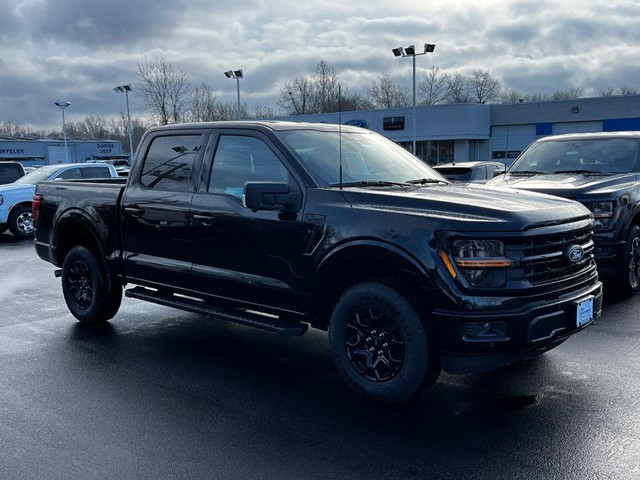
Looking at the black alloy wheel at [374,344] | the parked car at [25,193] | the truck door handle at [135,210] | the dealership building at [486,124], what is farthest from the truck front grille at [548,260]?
the dealership building at [486,124]

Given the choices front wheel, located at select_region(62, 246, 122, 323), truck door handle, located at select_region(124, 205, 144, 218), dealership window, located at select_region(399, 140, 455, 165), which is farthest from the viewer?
dealership window, located at select_region(399, 140, 455, 165)

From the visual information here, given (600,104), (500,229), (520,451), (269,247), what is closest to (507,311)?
(500,229)

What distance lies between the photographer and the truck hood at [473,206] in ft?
13.9

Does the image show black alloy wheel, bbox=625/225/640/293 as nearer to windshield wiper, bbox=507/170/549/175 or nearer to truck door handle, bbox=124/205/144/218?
windshield wiper, bbox=507/170/549/175

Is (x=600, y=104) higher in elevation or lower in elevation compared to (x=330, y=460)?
higher

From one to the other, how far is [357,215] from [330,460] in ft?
5.53

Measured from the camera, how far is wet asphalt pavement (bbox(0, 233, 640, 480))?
147 inches

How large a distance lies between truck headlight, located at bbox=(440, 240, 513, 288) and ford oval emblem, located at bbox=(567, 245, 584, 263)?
0.64 meters

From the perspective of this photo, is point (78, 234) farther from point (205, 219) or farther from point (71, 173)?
point (71, 173)

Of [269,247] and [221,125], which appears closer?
[269,247]

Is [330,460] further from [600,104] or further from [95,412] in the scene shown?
[600,104]

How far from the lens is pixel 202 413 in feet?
15.0

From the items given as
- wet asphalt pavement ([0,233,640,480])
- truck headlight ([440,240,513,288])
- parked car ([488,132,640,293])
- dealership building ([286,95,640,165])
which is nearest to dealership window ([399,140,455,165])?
dealership building ([286,95,640,165])

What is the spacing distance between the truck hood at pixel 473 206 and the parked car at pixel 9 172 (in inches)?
603
